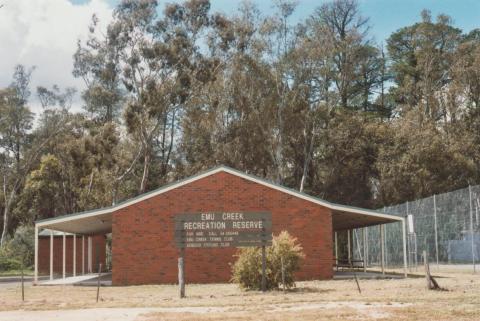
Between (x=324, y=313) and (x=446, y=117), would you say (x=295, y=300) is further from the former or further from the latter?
(x=446, y=117)

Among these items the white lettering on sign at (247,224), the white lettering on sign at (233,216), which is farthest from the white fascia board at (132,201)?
the white lettering on sign at (247,224)

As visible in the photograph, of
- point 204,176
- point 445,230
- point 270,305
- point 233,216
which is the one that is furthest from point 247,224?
point 445,230

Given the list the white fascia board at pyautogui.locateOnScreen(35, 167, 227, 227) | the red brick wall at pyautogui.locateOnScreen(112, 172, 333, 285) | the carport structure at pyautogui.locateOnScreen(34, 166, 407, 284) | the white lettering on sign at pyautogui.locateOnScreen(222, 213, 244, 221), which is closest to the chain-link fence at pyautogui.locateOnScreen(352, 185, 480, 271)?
the carport structure at pyautogui.locateOnScreen(34, 166, 407, 284)

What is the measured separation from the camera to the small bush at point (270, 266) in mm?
20453

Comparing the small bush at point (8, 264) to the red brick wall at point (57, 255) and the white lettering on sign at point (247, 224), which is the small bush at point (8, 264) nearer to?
the red brick wall at point (57, 255)

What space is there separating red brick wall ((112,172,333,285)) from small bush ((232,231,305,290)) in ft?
16.3

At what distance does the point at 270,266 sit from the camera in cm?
2062

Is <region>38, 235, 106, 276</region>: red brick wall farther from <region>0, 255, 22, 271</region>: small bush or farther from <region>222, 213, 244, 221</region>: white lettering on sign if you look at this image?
<region>222, 213, 244, 221</region>: white lettering on sign

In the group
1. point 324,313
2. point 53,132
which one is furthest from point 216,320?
point 53,132

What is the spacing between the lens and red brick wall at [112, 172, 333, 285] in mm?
25766

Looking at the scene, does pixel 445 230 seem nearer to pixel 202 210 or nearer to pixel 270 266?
pixel 202 210

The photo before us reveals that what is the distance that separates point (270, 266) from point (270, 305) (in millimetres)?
5138

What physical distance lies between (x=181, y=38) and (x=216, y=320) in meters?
32.0

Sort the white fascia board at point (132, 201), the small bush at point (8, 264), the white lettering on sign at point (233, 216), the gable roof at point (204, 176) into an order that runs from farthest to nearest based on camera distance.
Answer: the small bush at point (8, 264), the gable roof at point (204, 176), the white fascia board at point (132, 201), the white lettering on sign at point (233, 216)
